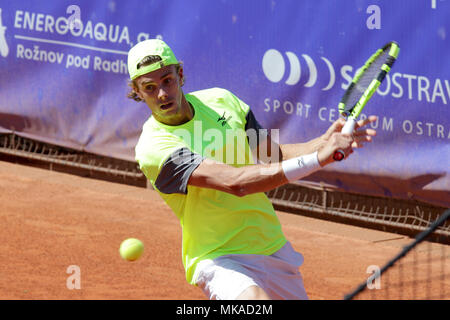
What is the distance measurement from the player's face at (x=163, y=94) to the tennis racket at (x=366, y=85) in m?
0.82

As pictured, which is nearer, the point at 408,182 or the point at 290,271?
the point at 290,271

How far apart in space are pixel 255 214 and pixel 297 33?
12.8 ft

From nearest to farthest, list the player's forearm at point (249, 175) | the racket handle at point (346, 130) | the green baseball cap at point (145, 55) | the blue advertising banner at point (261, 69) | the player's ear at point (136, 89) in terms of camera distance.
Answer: the racket handle at point (346, 130) < the player's forearm at point (249, 175) < the green baseball cap at point (145, 55) < the player's ear at point (136, 89) < the blue advertising banner at point (261, 69)

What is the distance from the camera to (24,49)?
8.89 m

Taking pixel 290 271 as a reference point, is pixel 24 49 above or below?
above

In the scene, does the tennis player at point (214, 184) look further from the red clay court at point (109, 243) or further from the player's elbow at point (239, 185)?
the red clay court at point (109, 243)

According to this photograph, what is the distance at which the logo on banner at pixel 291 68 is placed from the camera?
747 cm

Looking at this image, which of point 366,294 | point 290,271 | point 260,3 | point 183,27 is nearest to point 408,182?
point 366,294

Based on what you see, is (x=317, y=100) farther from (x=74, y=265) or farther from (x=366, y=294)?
(x=74, y=265)

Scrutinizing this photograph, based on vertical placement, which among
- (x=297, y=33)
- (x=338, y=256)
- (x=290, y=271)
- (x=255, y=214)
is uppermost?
(x=297, y=33)

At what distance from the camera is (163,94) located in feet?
12.9

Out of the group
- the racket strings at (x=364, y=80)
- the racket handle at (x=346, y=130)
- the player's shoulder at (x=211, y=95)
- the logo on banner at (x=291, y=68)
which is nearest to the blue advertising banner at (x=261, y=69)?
the logo on banner at (x=291, y=68)

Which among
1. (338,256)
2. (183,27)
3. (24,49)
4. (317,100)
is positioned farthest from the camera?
(24,49)

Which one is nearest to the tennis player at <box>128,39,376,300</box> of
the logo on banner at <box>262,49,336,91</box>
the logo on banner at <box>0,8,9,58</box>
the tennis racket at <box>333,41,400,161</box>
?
the tennis racket at <box>333,41,400,161</box>
